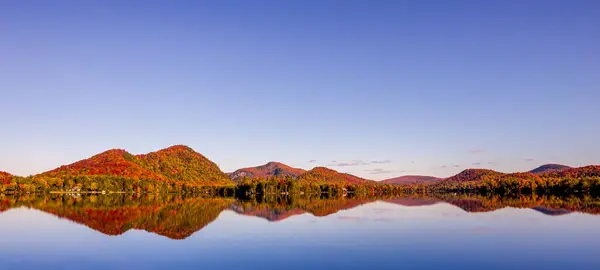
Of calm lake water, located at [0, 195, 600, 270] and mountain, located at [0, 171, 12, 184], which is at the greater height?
mountain, located at [0, 171, 12, 184]

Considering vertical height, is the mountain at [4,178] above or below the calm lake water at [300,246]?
above

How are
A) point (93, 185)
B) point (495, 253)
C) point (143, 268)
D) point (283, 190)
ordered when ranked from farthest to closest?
point (283, 190)
point (93, 185)
point (495, 253)
point (143, 268)

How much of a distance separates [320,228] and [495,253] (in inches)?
645

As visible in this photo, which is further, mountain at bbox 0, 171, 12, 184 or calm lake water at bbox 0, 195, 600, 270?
mountain at bbox 0, 171, 12, 184

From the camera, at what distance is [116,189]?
174 m

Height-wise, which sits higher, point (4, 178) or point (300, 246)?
point (4, 178)

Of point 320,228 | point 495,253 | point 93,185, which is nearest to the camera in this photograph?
point 495,253

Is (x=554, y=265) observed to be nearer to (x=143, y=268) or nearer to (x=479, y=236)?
(x=479, y=236)

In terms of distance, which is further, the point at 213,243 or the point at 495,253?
the point at 213,243

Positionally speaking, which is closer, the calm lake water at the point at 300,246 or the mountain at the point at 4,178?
the calm lake water at the point at 300,246

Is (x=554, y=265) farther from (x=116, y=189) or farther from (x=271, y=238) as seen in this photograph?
(x=116, y=189)

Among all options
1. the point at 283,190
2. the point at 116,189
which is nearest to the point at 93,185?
the point at 116,189

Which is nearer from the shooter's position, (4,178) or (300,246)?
(300,246)

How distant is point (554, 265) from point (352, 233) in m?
15.4
